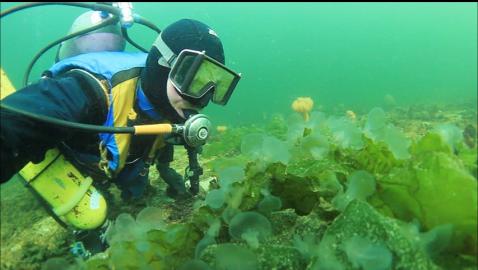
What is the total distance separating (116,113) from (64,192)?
0.79m

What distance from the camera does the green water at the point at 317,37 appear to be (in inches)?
3300

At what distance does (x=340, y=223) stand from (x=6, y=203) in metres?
5.68

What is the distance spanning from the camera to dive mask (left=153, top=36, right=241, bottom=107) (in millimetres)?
2609

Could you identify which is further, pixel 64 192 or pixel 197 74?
pixel 64 192

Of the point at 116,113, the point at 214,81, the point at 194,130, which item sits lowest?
the point at 116,113

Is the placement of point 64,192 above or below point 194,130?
below

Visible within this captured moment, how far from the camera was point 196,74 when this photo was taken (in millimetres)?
2629

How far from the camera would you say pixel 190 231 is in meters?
1.40

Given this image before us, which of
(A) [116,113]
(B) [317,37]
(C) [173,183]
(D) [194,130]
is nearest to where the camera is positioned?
(D) [194,130]

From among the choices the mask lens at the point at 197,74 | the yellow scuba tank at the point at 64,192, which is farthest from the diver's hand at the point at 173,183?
the mask lens at the point at 197,74

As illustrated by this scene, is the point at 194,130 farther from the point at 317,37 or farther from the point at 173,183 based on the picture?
the point at 317,37

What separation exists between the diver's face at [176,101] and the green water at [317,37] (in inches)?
2617

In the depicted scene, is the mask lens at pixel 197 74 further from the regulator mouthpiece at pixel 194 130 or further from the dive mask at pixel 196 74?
the regulator mouthpiece at pixel 194 130

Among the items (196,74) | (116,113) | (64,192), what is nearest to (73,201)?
(64,192)
